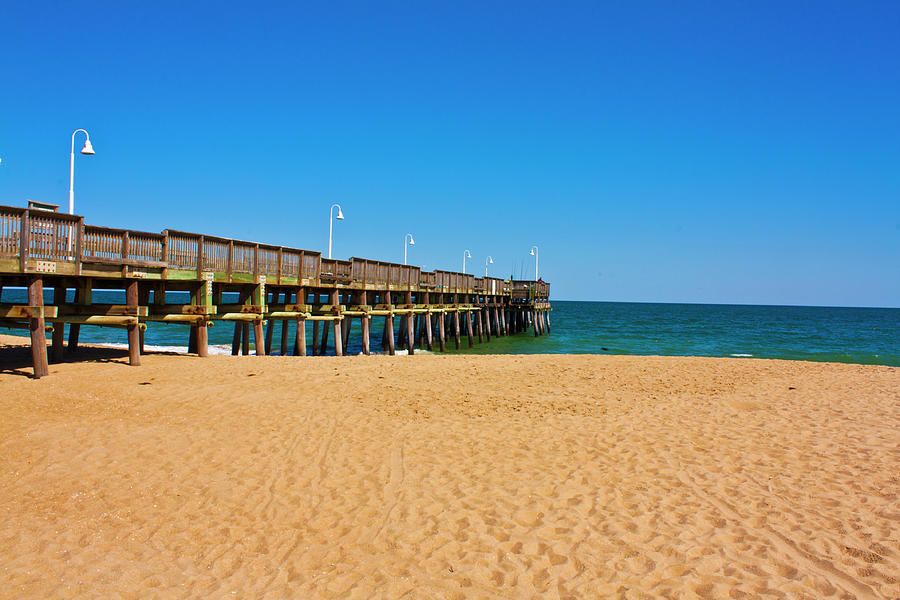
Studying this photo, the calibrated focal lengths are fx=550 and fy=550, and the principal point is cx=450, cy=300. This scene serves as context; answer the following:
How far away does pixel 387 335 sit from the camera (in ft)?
92.1

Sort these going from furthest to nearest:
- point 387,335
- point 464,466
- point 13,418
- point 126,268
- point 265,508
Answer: point 387,335 → point 126,268 → point 13,418 → point 464,466 → point 265,508

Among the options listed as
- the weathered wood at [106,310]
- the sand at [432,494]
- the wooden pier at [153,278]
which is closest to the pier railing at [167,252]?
the wooden pier at [153,278]

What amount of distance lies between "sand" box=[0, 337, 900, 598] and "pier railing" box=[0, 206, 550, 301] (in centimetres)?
297

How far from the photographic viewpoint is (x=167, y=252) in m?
15.2

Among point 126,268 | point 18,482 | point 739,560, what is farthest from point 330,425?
point 126,268

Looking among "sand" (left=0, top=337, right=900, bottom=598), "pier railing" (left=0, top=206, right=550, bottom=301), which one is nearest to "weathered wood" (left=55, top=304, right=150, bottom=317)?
"pier railing" (left=0, top=206, right=550, bottom=301)

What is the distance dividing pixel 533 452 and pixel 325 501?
10.7ft

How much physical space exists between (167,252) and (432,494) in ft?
39.4

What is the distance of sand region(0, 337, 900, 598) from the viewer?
4.85m

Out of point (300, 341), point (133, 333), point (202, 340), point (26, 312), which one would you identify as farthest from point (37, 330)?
point (300, 341)

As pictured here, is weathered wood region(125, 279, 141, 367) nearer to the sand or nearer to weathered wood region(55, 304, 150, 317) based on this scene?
weathered wood region(55, 304, 150, 317)

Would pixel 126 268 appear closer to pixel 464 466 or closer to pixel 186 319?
pixel 186 319

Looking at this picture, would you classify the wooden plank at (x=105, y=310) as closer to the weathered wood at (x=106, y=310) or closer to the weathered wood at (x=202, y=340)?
the weathered wood at (x=106, y=310)

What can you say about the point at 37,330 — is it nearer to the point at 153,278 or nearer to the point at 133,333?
the point at 133,333
